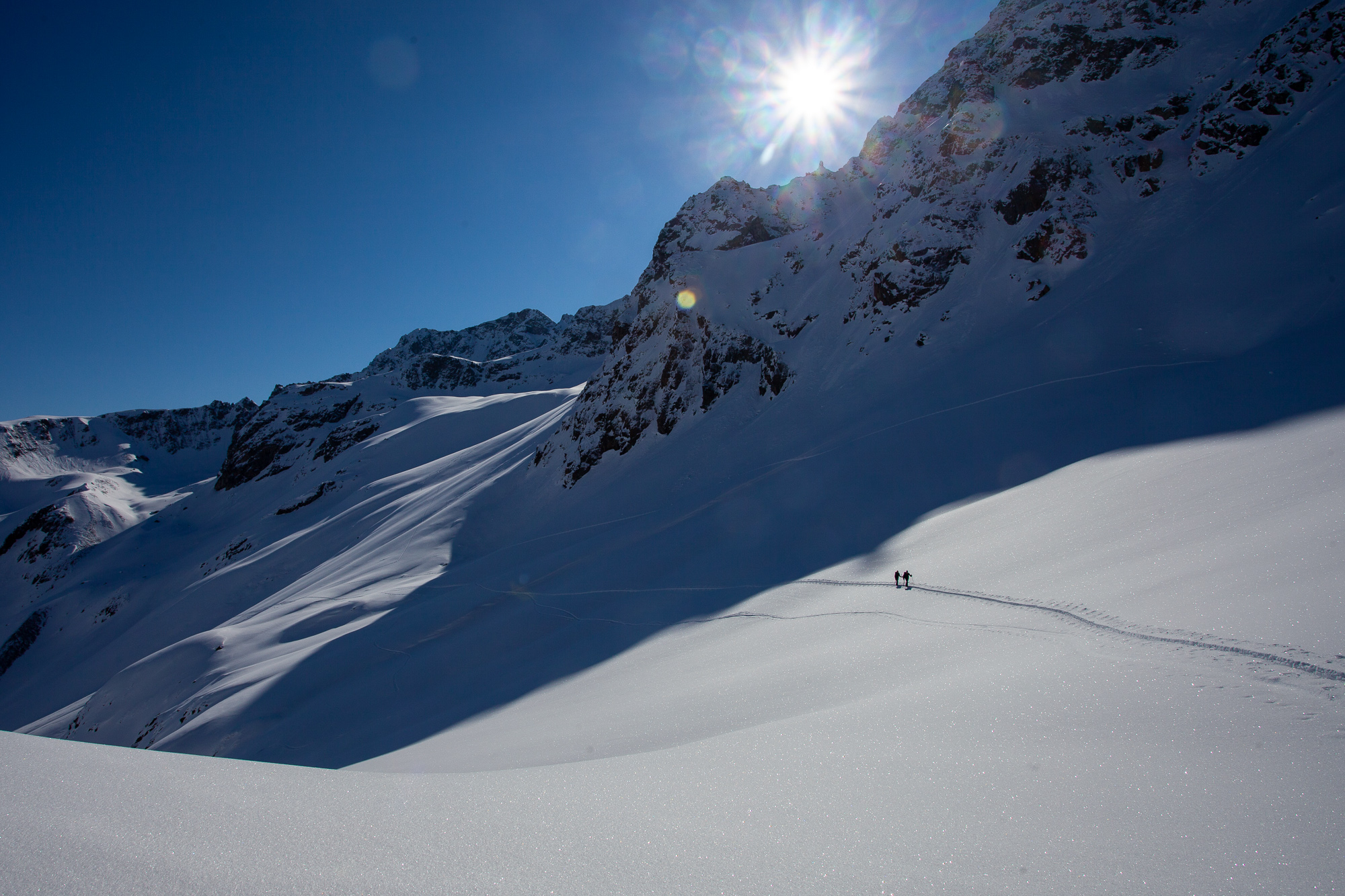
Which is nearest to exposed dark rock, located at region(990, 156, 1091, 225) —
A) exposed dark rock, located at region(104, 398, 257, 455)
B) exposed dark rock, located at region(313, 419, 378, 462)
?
exposed dark rock, located at region(313, 419, 378, 462)

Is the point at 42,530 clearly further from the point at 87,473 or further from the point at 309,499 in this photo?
the point at 87,473

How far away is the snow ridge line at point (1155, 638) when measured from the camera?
4551 mm

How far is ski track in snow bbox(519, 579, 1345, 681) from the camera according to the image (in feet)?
15.9

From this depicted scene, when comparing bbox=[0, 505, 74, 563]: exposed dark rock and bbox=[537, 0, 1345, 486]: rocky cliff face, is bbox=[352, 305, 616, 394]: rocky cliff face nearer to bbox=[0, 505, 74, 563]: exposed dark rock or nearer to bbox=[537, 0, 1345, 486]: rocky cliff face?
bbox=[537, 0, 1345, 486]: rocky cliff face

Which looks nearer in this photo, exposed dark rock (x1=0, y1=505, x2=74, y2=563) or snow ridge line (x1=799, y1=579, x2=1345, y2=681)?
snow ridge line (x1=799, y1=579, x2=1345, y2=681)

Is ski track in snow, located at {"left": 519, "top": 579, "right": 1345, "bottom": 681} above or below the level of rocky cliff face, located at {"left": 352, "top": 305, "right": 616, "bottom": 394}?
below

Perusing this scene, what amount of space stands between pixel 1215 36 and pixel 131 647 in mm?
85221

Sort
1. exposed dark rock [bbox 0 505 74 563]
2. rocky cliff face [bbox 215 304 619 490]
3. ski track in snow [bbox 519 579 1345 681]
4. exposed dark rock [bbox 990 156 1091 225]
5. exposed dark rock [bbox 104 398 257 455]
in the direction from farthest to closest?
exposed dark rock [bbox 104 398 257 455] < rocky cliff face [bbox 215 304 619 490] < exposed dark rock [bbox 0 505 74 563] < exposed dark rock [bbox 990 156 1091 225] < ski track in snow [bbox 519 579 1345 681]

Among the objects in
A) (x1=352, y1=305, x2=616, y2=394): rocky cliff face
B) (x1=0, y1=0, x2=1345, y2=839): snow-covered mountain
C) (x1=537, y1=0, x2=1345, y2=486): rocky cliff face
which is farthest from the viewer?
(x1=352, y1=305, x2=616, y2=394): rocky cliff face

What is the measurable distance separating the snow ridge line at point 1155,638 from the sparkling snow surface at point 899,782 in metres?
0.07

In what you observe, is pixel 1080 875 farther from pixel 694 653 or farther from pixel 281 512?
pixel 281 512

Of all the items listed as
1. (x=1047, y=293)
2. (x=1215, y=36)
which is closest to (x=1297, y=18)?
(x=1215, y=36)

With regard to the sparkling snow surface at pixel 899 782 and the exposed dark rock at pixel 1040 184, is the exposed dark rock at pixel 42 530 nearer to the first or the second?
the sparkling snow surface at pixel 899 782

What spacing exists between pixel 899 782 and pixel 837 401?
28.7 meters
